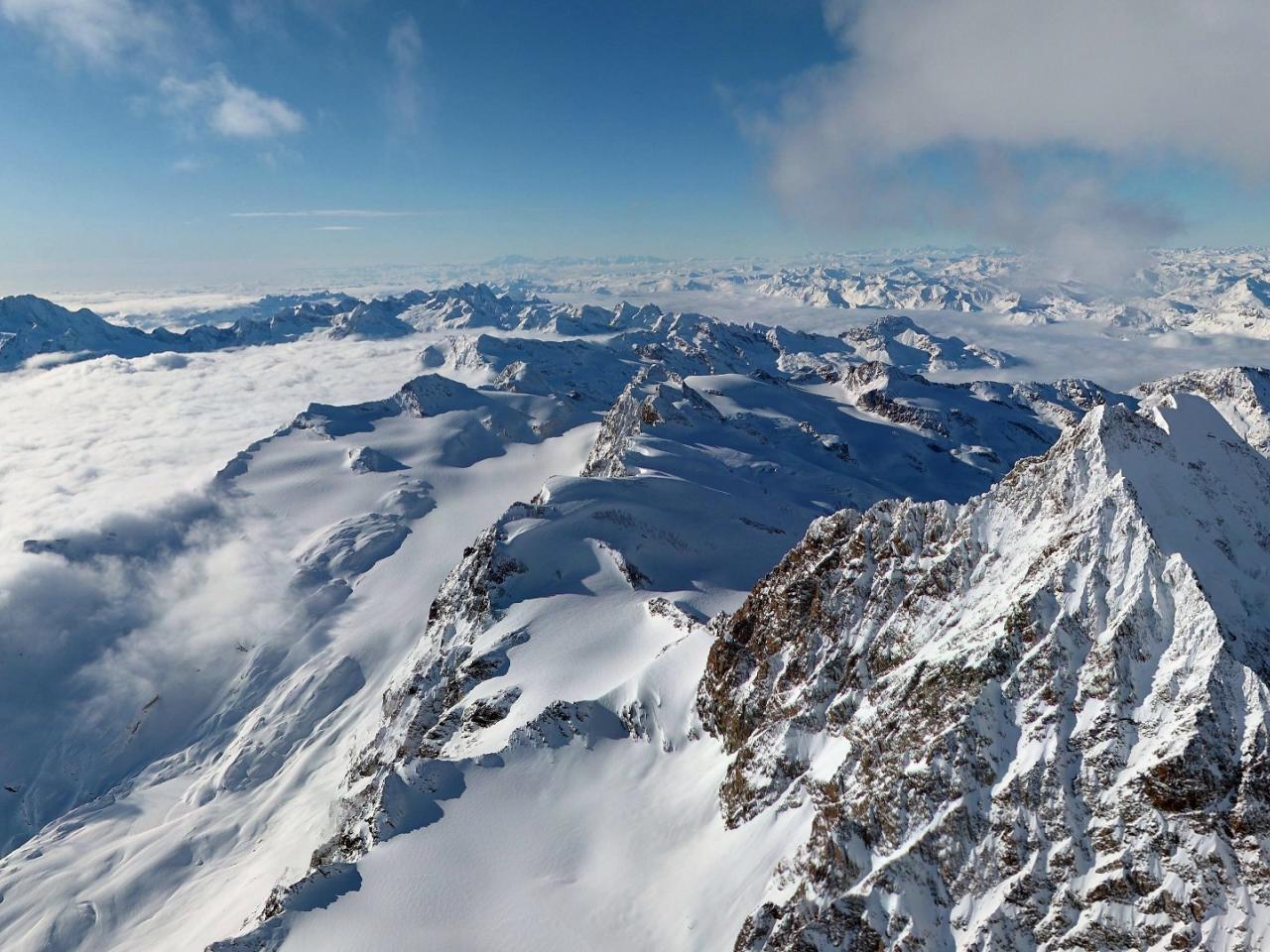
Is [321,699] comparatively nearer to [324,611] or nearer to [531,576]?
[324,611]

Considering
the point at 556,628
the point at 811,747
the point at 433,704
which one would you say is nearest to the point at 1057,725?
the point at 811,747

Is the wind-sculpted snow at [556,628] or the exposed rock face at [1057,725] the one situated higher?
the exposed rock face at [1057,725]

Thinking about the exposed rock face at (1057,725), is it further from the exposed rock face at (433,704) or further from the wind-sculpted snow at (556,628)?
the exposed rock face at (433,704)

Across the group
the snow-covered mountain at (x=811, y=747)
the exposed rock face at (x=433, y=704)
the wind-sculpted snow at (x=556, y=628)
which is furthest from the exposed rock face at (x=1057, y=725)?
the exposed rock face at (x=433, y=704)

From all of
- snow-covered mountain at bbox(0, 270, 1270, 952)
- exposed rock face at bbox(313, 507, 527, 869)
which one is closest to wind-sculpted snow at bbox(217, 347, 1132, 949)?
exposed rock face at bbox(313, 507, 527, 869)

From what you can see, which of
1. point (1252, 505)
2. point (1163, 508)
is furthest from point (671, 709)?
point (1252, 505)

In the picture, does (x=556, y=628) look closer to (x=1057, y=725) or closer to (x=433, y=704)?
(x=433, y=704)

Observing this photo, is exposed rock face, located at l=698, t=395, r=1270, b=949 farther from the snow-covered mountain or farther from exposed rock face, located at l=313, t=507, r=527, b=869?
exposed rock face, located at l=313, t=507, r=527, b=869

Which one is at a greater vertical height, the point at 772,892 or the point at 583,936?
the point at 772,892
